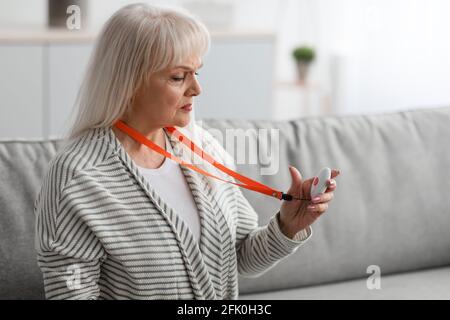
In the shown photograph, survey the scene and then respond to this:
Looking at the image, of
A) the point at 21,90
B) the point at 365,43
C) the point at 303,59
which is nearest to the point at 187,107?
the point at 21,90

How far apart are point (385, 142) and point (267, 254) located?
0.63 metres

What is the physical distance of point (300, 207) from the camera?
1494mm

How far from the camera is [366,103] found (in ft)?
13.6

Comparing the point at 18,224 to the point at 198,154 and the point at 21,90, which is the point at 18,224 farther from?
the point at 21,90

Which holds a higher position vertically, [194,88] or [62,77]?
[194,88]

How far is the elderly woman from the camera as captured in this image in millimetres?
1402

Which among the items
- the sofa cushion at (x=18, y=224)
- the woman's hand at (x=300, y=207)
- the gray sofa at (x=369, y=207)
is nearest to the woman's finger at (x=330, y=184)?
the woman's hand at (x=300, y=207)

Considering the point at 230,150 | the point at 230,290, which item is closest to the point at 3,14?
the point at 230,150

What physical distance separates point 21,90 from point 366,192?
58.4 inches

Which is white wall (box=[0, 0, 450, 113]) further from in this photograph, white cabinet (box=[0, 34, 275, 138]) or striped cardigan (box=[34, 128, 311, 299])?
striped cardigan (box=[34, 128, 311, 299])

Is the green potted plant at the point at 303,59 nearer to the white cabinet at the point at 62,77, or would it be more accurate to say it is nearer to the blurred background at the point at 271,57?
the blurred background at the point at 271,57

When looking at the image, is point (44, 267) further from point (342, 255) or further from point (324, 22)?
point (324, 22)

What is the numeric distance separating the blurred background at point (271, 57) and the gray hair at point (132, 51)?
64.3 inches

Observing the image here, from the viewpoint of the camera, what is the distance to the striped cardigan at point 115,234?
141 cm
